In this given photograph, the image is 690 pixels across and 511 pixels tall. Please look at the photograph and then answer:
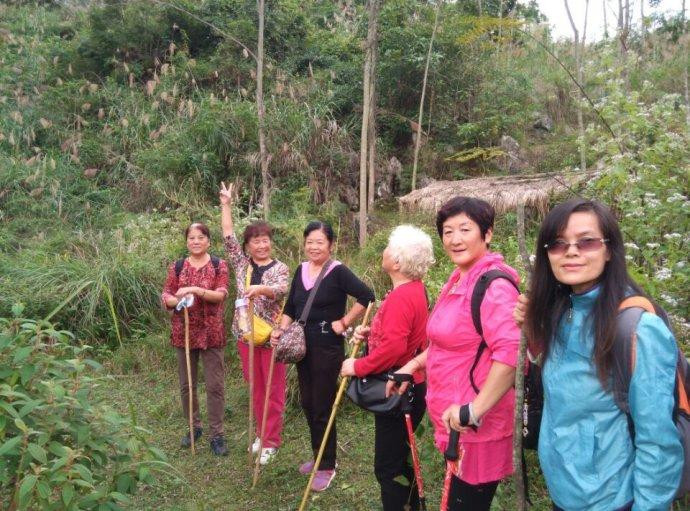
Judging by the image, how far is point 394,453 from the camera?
2828mm

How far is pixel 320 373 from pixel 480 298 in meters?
1.75

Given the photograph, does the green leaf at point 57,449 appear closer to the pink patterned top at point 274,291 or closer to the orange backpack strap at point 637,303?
the orange backpack strap at point 637,303

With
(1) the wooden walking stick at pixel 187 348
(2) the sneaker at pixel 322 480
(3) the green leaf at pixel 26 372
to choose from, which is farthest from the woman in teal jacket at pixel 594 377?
(1) the wooden walking stick at pixel 187 348

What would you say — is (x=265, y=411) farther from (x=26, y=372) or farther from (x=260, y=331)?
(x=26, y=372)

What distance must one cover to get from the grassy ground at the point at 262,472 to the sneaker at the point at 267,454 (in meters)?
0.06

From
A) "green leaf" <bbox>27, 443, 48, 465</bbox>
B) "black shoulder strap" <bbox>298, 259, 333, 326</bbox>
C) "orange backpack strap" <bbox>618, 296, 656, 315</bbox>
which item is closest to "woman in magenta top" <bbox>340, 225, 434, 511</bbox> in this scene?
"black shoulder strap" <bbox>298, 259, 333, 326</bbox>

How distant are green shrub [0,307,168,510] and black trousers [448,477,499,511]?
1117 mm

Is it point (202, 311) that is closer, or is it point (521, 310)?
point (521, 310)

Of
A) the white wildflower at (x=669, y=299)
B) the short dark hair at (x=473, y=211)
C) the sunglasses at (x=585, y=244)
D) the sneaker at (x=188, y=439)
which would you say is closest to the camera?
the sunglasses at (x=585, y=244)

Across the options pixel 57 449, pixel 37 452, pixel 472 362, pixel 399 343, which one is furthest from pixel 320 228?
pixel 37 452

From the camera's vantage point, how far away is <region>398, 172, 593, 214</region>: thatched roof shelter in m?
7.24

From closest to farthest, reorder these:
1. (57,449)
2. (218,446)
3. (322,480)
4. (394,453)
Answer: (57,449) → (394,453) → (322,480) → (218,446)

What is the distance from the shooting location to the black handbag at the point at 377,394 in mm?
2680

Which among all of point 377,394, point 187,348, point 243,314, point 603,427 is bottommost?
point 187,348
